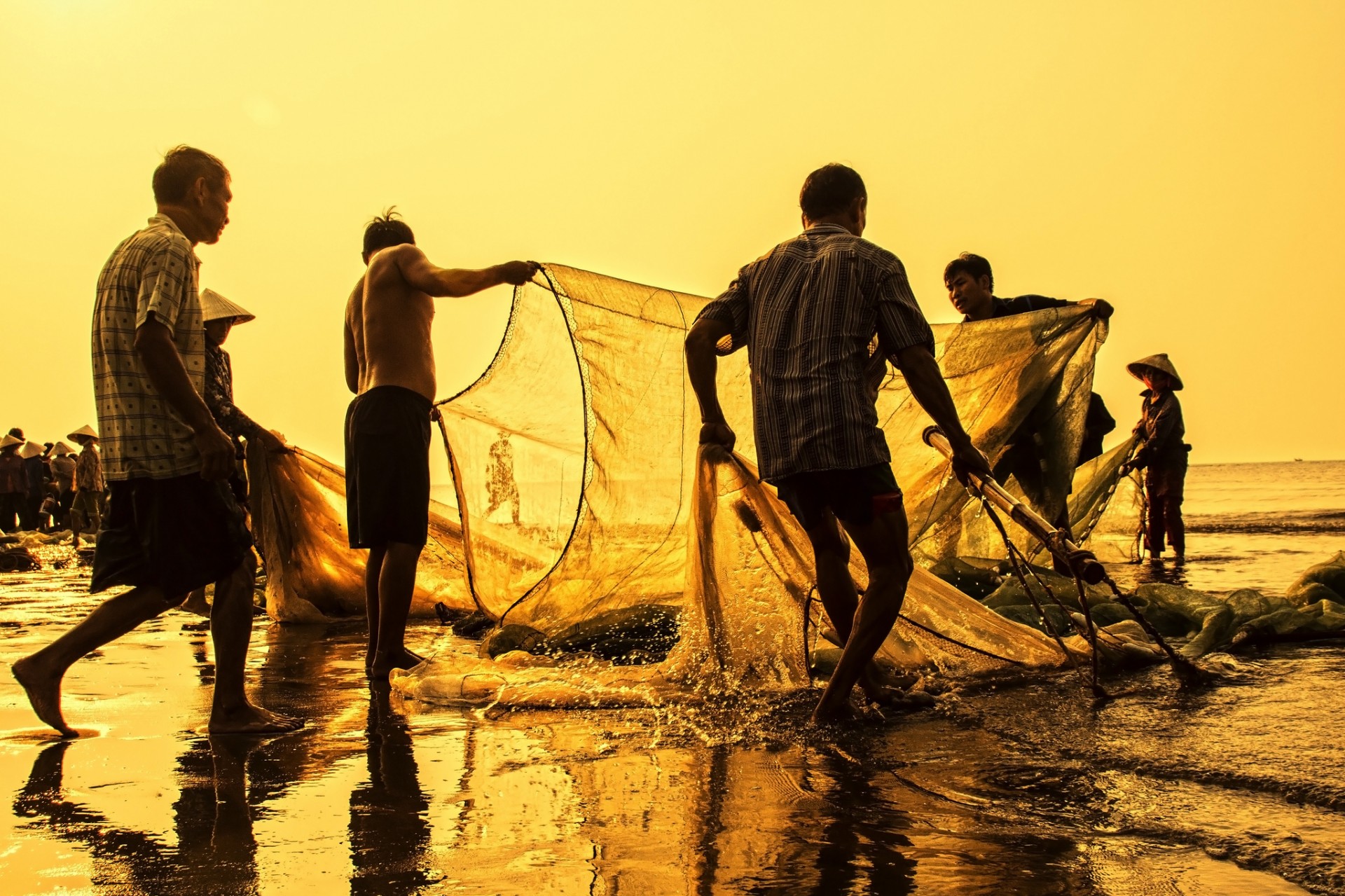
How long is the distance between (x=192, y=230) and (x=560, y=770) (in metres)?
2.01

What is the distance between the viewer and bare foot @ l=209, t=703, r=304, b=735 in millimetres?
3346

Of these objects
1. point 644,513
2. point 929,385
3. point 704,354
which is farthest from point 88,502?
point 929,385

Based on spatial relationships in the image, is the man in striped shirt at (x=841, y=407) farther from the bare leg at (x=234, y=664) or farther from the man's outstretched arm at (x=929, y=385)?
the bare leg at (x=234, y=664)

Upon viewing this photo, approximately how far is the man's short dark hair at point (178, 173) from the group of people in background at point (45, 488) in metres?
15.0

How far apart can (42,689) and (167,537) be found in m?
0.55

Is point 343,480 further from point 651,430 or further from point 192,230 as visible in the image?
point 192,230

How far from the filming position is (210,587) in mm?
7020

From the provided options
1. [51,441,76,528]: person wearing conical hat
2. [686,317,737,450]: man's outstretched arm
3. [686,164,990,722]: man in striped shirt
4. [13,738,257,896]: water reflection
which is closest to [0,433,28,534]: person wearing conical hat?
[51,441,76,528]: person wearing conical hat

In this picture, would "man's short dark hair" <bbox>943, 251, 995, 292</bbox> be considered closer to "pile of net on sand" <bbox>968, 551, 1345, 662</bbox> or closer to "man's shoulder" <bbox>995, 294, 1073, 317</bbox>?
"man's shoulder" <bbox>995, 294, 1073, 317</bbox>

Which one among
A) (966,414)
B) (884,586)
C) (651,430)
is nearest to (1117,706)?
(884,586)

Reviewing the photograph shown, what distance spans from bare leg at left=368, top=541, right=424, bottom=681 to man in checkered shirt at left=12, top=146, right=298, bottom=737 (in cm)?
83

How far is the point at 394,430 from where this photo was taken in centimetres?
439

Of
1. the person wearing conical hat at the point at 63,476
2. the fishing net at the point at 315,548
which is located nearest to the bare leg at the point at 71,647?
the fishing net at the point at 315,548

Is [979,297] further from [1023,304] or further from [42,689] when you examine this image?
[42,689]
